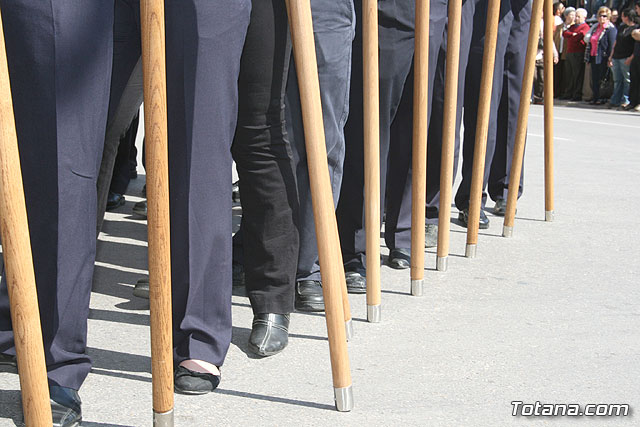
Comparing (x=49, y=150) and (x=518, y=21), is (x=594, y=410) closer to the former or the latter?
(x=49, y=150)

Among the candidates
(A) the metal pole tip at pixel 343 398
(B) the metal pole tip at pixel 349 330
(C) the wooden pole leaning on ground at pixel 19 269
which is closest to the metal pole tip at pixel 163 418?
(C) the wooden pole leaning on ground at pixel 19 269

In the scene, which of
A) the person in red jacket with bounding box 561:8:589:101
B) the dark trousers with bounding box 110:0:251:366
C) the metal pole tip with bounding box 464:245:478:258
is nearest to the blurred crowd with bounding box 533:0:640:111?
the person in red jacket with bounding box 561:8:589:101

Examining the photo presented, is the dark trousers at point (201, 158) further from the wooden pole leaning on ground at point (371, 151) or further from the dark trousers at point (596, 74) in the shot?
the dark trousers at point (596, 74)

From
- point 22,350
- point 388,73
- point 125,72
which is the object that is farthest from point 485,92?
point 22,350

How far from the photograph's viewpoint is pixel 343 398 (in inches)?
105

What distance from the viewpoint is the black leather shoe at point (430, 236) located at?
4.77m

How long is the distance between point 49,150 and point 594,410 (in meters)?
1.62

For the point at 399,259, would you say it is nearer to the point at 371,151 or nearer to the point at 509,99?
the point at 371,151

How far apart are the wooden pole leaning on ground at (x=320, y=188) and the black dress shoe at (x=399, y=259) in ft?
5.42

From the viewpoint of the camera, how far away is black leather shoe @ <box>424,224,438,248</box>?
4770mm

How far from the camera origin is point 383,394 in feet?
9.21

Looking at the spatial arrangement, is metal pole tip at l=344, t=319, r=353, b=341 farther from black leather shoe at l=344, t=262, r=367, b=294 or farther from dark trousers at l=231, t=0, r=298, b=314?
black leather shoe at l=344, t=262, r=367, b=294

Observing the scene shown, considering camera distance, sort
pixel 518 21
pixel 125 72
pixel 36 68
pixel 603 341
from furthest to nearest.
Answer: pixel 518 21 < pixel 603 341 < pixel 125 72 < pixel 36 68

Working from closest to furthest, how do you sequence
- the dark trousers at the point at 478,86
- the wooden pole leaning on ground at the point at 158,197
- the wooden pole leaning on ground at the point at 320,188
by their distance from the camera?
the wooden pole leaning on ground at the point at 158,197, the wooden pole leaning on ground at the point at 320,188, the dark trousers at the point at 478,86
